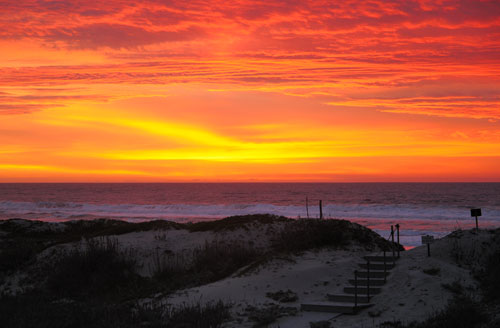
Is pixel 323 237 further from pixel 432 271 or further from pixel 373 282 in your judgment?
pixel 432 271

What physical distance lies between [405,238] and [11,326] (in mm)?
27249

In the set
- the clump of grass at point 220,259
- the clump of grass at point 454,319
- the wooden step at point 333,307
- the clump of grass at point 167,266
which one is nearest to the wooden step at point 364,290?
the wooden step at point 333,307

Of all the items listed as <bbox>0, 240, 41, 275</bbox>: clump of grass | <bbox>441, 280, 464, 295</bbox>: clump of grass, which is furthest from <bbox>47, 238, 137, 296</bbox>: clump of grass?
<bbox>441, 280, 464, 295</bbox>: clump of grass

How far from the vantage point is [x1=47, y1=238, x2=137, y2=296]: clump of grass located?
15891 millimetres

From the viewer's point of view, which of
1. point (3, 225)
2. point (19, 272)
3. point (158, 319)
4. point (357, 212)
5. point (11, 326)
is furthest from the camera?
point (357, 212)

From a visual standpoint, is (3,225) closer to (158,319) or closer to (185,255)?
(185,255)

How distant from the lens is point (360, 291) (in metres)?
13.0

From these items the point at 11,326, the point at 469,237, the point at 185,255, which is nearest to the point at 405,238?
the point at 469,237

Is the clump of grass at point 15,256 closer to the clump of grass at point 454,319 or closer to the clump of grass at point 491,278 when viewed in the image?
the clump of grass at point 454,319

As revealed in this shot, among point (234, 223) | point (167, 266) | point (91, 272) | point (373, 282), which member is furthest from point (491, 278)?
point (91, 272)

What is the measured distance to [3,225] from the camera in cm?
2638

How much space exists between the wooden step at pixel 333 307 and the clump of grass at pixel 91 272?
7.06 metres

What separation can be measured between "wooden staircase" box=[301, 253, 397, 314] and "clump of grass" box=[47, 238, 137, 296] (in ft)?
24.2

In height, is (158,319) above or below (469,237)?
below
